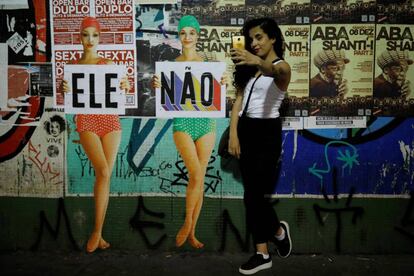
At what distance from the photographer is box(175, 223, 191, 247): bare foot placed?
14.8ft

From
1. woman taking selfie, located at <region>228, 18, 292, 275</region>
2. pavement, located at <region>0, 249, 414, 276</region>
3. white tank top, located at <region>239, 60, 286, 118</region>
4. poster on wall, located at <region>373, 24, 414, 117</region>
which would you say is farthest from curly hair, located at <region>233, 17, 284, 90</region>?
pavement, located at <region>0, 249, 414, 276</region>

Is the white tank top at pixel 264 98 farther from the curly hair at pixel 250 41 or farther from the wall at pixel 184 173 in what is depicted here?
the wall at pixel 184 173

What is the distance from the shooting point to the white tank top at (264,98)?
3914mm

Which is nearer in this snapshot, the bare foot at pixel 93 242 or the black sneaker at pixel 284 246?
the black sneaker at pixel 284 246

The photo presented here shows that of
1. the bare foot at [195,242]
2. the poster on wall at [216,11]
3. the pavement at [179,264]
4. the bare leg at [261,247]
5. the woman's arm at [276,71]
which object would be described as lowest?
the pavement at [179,264]

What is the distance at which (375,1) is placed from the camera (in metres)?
4.27

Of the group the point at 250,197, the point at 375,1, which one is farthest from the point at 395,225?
the point at 375,1

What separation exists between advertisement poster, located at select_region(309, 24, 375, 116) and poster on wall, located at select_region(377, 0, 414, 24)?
0.15 meters

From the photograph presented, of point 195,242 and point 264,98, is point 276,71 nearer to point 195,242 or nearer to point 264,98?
point 264,98

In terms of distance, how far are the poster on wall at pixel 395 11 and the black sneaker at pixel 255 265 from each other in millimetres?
2497

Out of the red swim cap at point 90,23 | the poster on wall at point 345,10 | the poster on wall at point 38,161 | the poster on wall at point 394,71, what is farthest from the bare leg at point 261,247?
the red swim cap at point 90,23

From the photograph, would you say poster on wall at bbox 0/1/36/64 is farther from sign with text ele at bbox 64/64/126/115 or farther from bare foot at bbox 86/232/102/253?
bare foot at bbox 86/232/102/253

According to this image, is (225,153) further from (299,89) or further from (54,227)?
(54,227)

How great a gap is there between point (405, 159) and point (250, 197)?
Result: 1.63 metres
